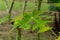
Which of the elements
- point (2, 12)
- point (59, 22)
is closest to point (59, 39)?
point (59, 22)

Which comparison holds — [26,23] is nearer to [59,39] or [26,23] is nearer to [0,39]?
[59,39]

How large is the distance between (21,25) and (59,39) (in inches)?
5.7

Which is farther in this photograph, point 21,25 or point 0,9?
point 0,9

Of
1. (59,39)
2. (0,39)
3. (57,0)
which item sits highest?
(57,0)

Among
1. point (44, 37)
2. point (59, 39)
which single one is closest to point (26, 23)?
point (59, 39)

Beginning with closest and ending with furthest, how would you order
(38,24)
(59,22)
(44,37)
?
(38,24)
(44,37)
(59,22)

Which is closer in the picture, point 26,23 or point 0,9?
point 26,23

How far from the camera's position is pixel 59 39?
604 mm

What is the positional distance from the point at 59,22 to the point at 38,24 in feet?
12.8

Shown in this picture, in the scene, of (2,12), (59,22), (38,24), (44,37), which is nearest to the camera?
(38,24)

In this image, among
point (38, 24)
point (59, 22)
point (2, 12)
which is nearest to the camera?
point (38, 24)

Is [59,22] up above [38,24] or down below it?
below

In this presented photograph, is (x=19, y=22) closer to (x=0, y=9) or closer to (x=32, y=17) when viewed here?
(x=32, y=17)

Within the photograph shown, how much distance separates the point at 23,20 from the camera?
1.75 ft
